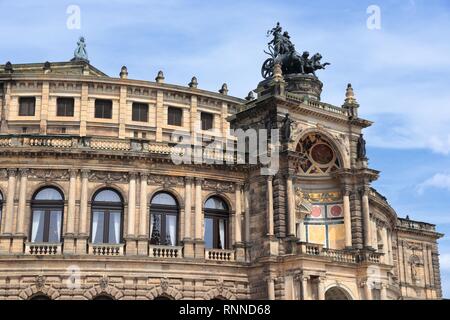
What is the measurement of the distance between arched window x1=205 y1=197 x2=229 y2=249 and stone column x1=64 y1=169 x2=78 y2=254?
8.01 metres

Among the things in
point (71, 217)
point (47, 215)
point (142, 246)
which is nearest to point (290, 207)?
point (142, 246)

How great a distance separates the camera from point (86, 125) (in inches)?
2132

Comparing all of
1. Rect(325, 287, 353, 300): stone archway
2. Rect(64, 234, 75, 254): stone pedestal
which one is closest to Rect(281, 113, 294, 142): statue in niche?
Rect(325, 287, 353, 300): stone archway

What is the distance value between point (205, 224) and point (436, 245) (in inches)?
1521

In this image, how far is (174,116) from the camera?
2253 inches

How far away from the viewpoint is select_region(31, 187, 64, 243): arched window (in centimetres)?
4181

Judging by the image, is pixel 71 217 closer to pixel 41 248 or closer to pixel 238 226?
pixel 41 248

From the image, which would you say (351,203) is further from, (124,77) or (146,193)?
(124,77)

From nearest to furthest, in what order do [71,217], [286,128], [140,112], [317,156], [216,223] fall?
[71,217], [286,128], [216,223], [317,156], [140,112]

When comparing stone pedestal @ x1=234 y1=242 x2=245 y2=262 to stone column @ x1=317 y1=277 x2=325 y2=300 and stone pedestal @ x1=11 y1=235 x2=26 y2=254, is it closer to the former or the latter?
stone column @ x1=317 y1=277 x2=325 y2=300

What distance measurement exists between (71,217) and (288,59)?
749 inches
